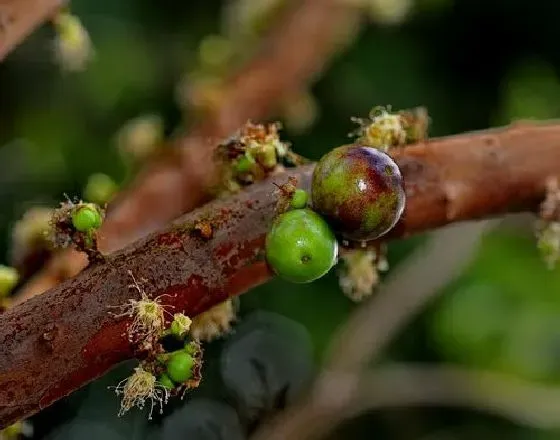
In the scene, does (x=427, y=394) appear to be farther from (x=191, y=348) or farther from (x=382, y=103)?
(x=191, y=348)

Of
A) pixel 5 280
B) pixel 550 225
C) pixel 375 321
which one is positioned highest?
pixel 5 280

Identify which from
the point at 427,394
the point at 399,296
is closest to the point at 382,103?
the point at 399,296

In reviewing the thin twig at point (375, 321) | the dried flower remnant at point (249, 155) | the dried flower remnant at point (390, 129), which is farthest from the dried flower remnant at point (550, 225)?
the thin twig at point (375, 321)

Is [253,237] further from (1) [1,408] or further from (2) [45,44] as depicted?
(2) [45,44]

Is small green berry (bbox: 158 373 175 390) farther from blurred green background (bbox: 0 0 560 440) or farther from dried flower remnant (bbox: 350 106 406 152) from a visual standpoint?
blurred green background (bbox: 0 0 560 440)

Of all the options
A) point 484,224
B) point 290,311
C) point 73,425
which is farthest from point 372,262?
point 290,311
